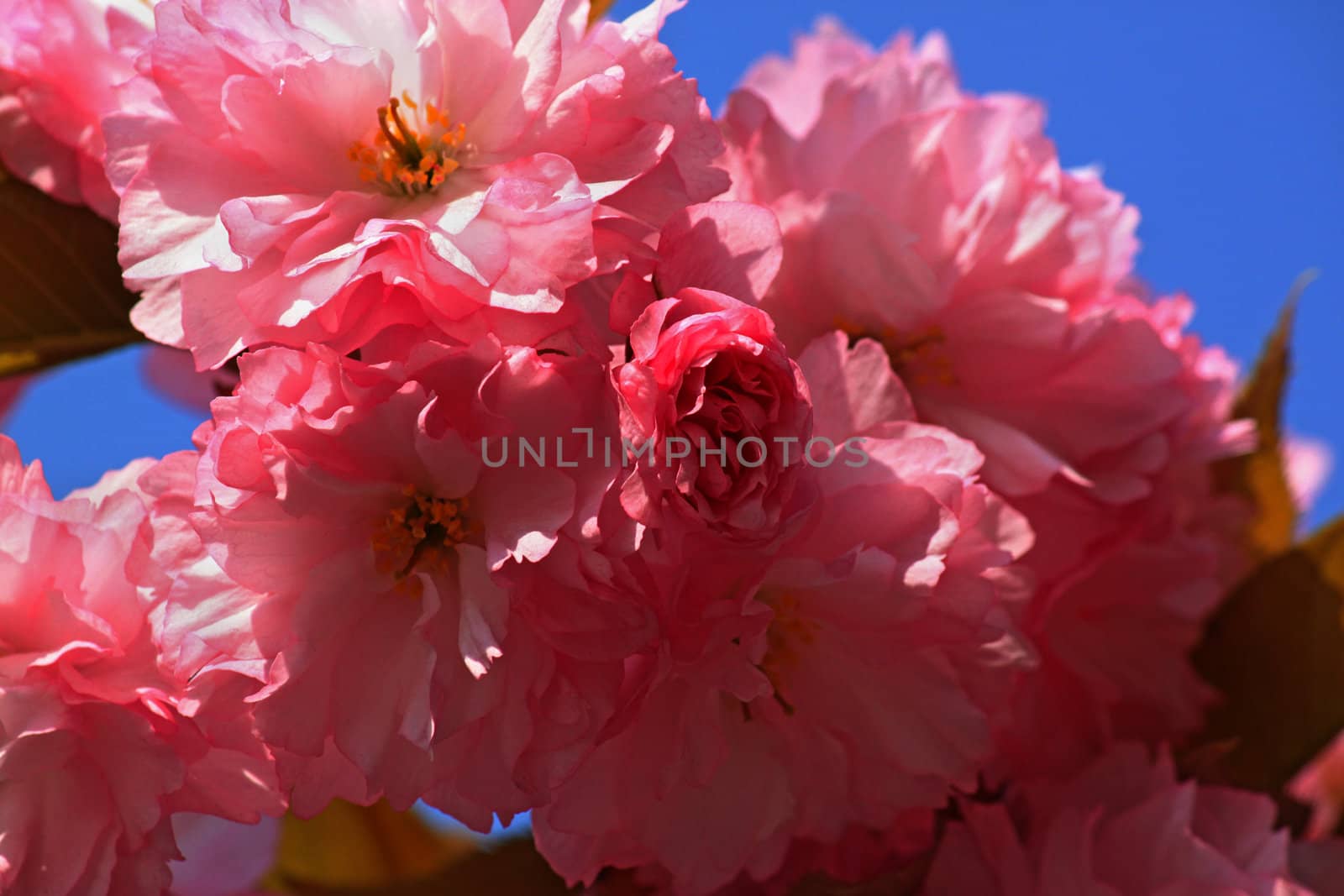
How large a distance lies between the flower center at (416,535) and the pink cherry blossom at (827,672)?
7cm

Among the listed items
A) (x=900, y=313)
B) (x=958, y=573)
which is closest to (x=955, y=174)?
(x=900, y=313)

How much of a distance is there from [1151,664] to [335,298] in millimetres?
449

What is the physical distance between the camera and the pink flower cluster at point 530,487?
0.39 metres

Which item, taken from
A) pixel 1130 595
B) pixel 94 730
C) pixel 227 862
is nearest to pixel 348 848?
pixel 227 862

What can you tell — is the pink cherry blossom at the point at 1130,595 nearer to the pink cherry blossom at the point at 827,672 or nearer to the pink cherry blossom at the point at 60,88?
the pink cherry blossom at the point at 827,672

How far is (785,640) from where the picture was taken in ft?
1.65

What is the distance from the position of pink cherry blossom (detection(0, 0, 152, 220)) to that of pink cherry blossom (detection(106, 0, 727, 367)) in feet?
0.28

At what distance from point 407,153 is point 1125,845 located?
0.41m

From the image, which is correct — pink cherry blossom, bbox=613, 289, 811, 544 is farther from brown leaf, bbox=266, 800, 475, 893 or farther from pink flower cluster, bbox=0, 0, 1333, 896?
brown leaf, bbox=266, 800, 475, 893

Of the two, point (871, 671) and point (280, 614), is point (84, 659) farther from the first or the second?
point (871, 671)

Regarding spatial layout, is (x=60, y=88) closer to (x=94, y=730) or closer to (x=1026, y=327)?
(x=94, y=730)

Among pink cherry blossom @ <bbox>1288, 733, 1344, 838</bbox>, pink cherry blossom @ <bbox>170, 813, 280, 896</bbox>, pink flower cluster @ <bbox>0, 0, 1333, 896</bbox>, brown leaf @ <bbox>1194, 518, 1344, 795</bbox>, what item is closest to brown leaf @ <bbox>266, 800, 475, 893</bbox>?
pink cherry blossom @ <bbox>170, 813, 280, 896</bbox>

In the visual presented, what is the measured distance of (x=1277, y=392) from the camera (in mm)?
723

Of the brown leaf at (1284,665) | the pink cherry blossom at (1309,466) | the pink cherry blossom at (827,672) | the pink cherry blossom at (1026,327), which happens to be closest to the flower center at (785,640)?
the pink cherry blossom at (827,672)
